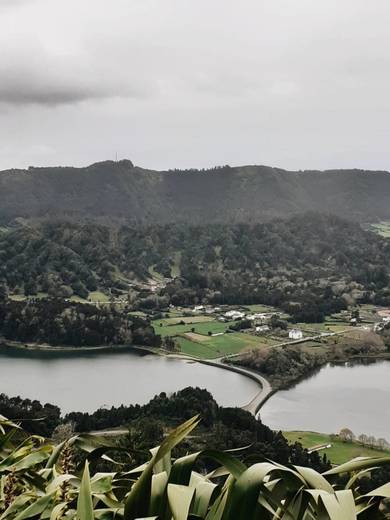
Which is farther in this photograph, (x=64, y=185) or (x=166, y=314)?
(x=64, y=185)

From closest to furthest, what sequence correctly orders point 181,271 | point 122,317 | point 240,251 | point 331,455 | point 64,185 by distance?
point 331,455
point 122,317
point 181,271
point 240,251
point 64,185

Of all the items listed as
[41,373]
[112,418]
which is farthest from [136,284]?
[112,418]

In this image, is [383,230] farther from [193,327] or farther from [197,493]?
[197,493]

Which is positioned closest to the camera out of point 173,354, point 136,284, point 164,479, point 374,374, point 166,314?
point 164,479

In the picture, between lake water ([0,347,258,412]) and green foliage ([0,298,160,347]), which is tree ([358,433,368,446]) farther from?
green foliage ([0,298,160,347])

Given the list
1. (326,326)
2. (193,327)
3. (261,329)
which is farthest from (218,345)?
(326,326)

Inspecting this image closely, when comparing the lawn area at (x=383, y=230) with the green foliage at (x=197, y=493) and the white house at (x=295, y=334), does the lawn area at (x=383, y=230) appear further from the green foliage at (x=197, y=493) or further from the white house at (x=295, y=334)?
the green foliage at (x=197, y=493)

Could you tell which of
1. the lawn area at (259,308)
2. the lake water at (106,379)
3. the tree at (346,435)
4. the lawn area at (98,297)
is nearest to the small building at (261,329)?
the lake water at (106,379)

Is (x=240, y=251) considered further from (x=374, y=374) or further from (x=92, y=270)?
(x=374, y=374)
